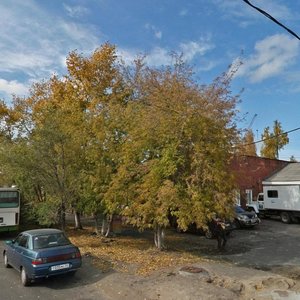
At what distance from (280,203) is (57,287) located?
861 inches

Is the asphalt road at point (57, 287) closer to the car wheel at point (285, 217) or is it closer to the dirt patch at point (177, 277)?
the dirt patch at point (177, 277)

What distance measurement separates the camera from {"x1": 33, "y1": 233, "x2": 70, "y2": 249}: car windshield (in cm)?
1016

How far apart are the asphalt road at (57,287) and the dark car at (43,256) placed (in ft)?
1.03

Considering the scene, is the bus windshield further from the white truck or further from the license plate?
the white truck

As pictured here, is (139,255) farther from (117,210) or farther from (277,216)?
(277,216)

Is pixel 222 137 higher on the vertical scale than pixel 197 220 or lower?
higher

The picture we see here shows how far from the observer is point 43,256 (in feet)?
31.6

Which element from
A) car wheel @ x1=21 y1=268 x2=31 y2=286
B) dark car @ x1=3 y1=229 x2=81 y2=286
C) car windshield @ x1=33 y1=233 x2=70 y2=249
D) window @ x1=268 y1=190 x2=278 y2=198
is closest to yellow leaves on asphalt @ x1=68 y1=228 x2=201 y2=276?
dark car @ x1=3 y1=229 x2=81 y2=286

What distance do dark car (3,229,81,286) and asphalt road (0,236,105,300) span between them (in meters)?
0.31

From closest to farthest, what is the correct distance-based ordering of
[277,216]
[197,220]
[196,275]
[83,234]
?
1. [196,275]
2. [197,220]
3. [83,234]
4. [277,216]

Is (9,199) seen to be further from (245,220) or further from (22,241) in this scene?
(245,220)

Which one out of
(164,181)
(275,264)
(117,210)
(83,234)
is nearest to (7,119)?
(83,234)

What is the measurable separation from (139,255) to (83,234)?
7.06 meters

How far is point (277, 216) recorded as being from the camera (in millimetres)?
28172
